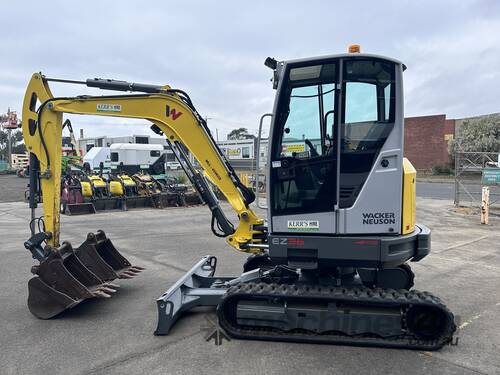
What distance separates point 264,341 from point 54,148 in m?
3.70

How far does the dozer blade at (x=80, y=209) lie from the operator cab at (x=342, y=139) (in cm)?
1253

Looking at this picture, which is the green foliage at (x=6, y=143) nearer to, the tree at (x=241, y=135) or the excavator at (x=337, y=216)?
the tree at (x=241, y=135)

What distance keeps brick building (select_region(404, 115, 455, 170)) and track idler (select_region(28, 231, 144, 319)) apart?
3830 centimetres

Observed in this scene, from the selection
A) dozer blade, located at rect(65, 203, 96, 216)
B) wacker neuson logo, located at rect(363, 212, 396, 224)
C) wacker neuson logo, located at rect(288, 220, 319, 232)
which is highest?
wacker neuson logo, located at rect(363, 212, 396, 224)

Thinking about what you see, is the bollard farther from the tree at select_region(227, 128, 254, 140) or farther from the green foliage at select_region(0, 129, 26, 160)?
the green foliage at select_region(0, 129, 26, 160)

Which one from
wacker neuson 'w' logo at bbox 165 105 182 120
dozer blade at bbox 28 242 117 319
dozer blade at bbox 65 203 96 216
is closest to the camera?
dozer blade at bbox 28 242 117 319

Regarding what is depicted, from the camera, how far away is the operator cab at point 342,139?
4.27 m

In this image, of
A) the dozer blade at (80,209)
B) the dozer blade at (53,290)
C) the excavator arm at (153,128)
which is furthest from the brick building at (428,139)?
the dozer blade at (53,290)

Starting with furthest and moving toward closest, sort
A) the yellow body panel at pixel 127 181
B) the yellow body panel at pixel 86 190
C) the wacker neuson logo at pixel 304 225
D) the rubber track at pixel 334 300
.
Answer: the yellow body panel at pixel 127 181 < the yellow body panel at pixel 86 190 < the wacker neuson logo at pixel 304 225 < the rubber track at pixel 334 300

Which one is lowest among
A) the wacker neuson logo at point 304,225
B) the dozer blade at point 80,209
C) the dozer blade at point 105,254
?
the dozer blade at point 80,209

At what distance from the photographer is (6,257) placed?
820 cm

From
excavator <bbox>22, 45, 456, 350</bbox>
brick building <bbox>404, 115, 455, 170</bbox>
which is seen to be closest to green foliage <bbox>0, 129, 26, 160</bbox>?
brick building <bbox>404, 115, 455, 170</bbox>

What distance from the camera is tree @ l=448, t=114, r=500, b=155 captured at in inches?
1361

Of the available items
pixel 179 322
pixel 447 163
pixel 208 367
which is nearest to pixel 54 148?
pixel 179 322
